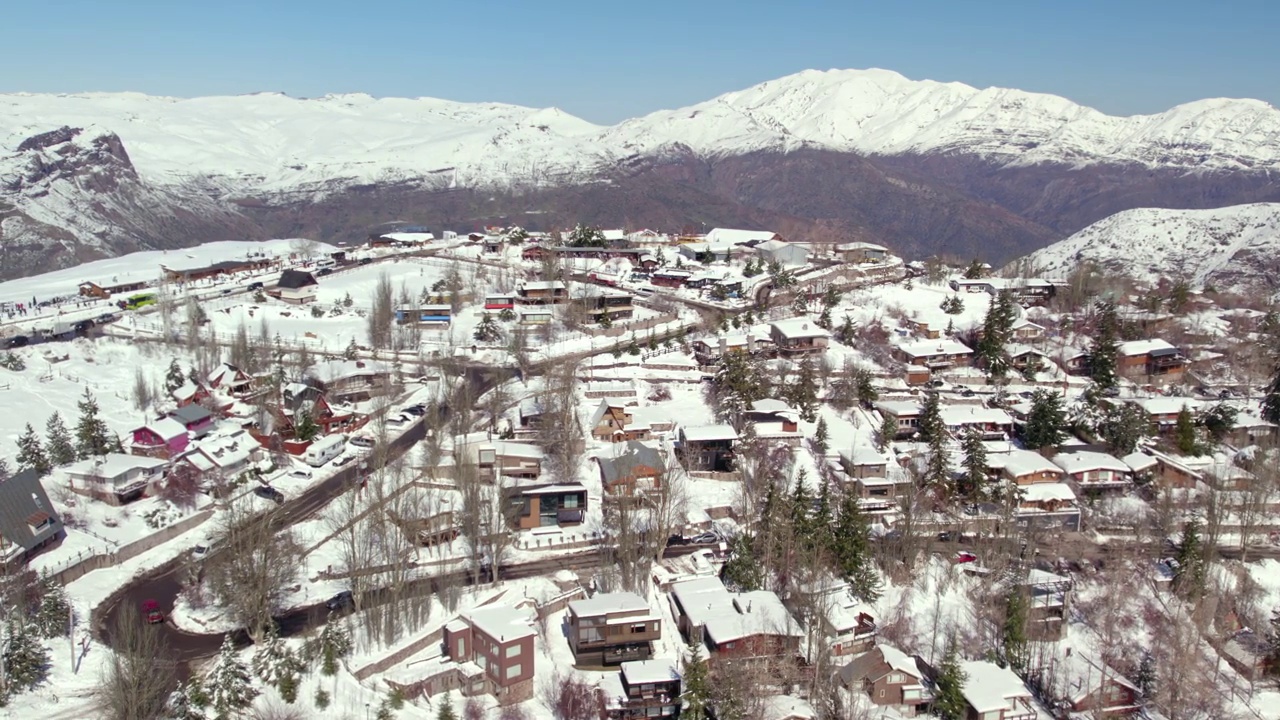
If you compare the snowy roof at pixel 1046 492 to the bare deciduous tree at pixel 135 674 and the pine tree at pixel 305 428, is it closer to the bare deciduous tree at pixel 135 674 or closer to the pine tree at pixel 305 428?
the pine tree at pixel 305 428

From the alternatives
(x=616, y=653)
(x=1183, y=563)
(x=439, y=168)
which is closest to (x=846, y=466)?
(x=1183, y=563)

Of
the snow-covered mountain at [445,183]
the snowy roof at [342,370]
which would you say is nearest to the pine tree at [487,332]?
the snowy roof at [342,370]

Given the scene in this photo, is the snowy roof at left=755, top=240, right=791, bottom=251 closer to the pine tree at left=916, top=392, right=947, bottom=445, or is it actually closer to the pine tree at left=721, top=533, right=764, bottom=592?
the pine tree at left=916, top=392, right=947, bottom=445

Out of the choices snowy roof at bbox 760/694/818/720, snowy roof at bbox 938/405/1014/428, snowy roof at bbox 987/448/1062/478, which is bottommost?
snowy roof at bbox 760/694/818/720

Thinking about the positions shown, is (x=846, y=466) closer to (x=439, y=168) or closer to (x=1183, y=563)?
(x=1183, y=563)

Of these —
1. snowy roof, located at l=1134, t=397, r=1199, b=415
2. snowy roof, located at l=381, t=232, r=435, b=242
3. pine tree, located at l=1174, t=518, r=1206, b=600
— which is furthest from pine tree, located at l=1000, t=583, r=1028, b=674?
snowy roof, located at l=381, t=232, r=435, b=242

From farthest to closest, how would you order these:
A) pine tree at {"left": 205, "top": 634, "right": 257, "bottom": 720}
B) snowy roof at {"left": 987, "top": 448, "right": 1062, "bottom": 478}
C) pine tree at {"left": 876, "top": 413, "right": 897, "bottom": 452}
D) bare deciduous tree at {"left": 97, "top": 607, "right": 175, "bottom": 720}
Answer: pine tree at {"left": 876, "top": 413, "right": 897, "bottom": 452}, snowy roof at {"left": 987, "top": 448, "right": 1062, "bottom": 478}, pine tree at {"left": 205, "top": 634, "right": 257, "bottom": 720}, bare deciduous tree at {"left": 97, "top": 607, "right": 175, "bottom": 720}
